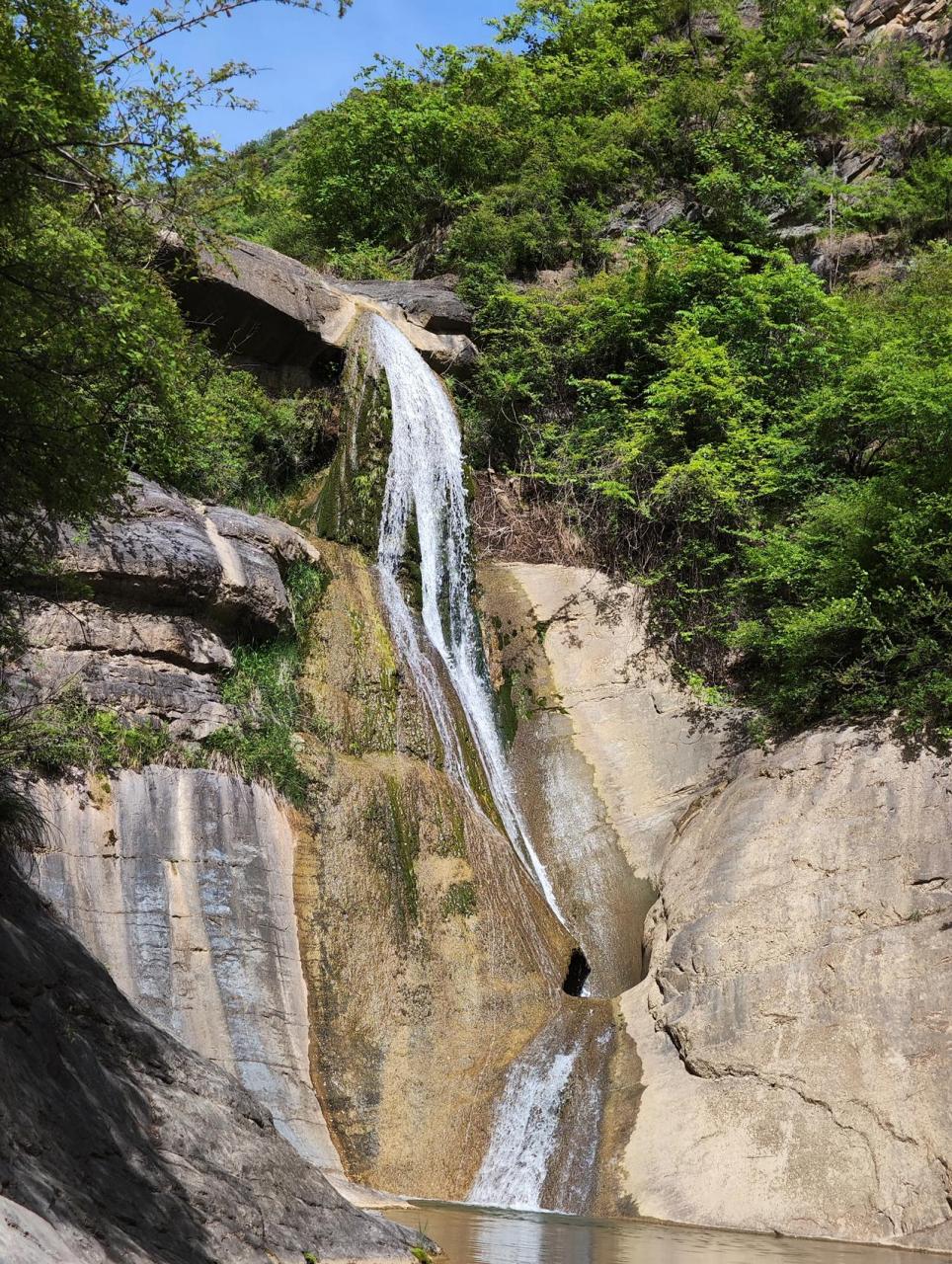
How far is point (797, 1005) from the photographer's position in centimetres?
1075

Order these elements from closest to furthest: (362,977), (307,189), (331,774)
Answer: (362,977) < (331,774) < (307,189)

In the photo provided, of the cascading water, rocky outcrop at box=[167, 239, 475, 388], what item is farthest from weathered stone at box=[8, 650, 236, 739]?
rocky outcrop at box=[167, 239, 475, 388]

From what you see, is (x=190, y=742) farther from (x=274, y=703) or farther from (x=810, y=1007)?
(x=810, y=1007)

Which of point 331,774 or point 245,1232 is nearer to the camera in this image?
point 245,1232

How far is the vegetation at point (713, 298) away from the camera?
1405cm

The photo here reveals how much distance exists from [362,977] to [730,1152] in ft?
12.5

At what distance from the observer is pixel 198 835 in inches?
460

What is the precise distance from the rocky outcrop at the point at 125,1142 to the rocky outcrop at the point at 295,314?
1249 centimetres

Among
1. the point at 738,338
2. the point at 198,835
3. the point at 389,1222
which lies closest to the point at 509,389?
the point at 738,338

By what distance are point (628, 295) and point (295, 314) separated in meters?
5.80

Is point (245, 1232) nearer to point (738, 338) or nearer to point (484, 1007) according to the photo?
point (484, 1007)

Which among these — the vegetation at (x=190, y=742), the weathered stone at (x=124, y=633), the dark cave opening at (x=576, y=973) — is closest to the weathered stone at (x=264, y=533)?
the vegetation at (x=190, y=742)

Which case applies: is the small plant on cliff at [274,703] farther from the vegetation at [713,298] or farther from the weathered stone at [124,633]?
the vegetation at [713,298]

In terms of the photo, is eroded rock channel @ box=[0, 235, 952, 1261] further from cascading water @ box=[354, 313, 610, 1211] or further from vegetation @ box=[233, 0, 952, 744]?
vegetation @ box=[233, 0, 952, 744]
